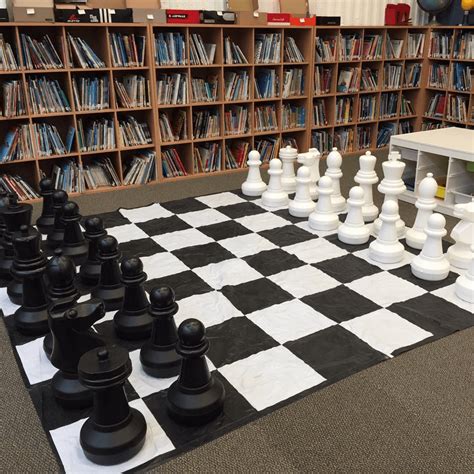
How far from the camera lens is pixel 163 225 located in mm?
2793

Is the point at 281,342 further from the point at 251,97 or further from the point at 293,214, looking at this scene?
the point at 251,97

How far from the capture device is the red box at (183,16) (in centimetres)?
371

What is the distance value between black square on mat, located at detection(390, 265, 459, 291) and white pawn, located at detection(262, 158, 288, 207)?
0.98 metres

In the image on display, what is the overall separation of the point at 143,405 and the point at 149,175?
2789mm

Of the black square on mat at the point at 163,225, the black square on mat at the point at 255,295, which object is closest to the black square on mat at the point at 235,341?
the black square on mat at the point at 255,295

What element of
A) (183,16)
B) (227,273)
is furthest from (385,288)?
(183,16)

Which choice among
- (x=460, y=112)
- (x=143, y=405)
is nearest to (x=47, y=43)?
(x=143, y=405)

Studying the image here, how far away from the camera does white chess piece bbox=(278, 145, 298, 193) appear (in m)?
3.16

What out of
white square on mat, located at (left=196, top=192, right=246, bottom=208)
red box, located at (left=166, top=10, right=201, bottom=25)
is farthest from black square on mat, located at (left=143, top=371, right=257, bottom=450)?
red box, located at (left=166, top=10, right=201, bottom=25)

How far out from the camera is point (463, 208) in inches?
84.8

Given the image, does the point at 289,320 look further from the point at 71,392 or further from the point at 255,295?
the point at 71,392

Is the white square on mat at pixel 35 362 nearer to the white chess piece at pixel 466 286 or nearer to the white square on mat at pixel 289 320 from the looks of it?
the white square on mat at pixel 289 320

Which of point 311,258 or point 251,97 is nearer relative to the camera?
point 311,258

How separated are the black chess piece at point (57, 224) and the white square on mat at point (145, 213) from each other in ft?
1.61
